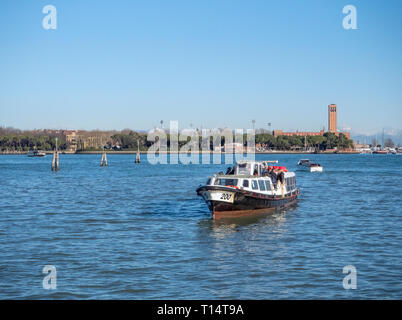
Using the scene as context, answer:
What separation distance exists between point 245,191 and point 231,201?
1311 mm

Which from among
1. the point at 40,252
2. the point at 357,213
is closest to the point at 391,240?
the point at 357,213

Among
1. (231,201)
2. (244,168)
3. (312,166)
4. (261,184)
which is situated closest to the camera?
(231,201)

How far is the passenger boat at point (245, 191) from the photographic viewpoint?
3884 centimetres

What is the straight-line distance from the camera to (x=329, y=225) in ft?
124

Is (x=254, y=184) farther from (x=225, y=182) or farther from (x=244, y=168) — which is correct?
(x=244, y=168)

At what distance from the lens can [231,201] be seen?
3903 centimetres

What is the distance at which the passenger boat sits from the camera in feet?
127

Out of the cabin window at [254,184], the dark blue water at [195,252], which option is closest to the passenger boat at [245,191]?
the cabin window at [254,184]

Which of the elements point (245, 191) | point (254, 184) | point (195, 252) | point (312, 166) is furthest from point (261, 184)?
point (312, 166)

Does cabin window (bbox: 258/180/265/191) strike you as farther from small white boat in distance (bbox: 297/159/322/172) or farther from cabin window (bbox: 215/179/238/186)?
small white boat in distance (bbox: 297/159/322/172)

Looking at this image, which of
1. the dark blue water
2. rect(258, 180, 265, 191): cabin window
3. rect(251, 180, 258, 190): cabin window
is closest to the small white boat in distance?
the dark blue water
